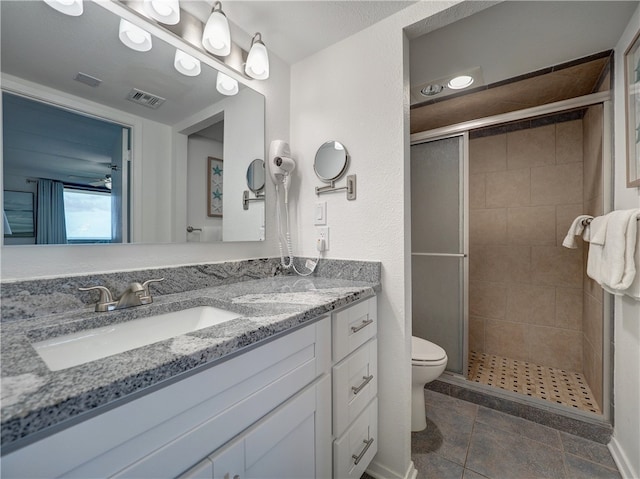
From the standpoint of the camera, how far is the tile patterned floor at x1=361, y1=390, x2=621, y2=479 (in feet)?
4.33

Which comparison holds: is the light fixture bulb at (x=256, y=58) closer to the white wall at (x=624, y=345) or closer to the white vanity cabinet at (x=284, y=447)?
the white vanity cabinet at (x=284, y=447)

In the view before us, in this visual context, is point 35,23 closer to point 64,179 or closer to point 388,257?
point 64,179

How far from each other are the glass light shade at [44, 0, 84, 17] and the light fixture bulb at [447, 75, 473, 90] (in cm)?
184

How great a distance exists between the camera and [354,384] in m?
1.11

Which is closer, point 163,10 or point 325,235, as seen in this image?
point 163,10

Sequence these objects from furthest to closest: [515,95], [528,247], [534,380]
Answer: [528,247] → [534,380] → [515,95]

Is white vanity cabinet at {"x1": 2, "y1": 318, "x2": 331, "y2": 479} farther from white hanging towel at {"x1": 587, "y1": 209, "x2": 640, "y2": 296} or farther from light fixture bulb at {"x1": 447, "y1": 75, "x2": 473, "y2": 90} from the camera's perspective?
light fixture bulb at {"x1": 447, "y1": 75, "x2": 473, "y2": 90}

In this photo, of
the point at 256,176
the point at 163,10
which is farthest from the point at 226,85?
the point at 256,176

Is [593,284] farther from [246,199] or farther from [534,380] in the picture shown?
[246,199]

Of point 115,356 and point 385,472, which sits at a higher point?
point 115,356

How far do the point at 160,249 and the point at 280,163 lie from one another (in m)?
0.71

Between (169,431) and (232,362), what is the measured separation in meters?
0.16

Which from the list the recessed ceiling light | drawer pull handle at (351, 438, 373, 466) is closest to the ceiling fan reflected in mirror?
drawer pull handle at (351, 438, 373, 466)

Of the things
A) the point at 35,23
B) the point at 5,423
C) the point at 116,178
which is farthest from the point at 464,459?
the point at 35,23
